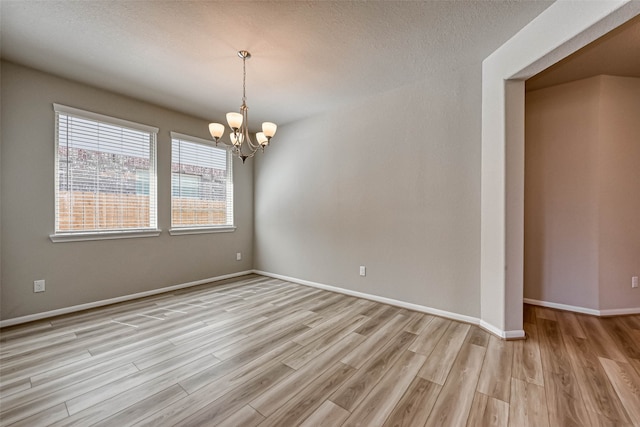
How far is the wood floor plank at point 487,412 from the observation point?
1.38m

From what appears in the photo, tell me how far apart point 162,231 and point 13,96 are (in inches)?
78.4

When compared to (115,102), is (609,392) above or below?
below

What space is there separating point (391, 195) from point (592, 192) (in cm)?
222

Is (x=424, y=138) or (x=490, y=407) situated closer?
(x=490, y=407)

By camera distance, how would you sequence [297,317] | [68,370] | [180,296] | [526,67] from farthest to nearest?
1. [180,296]
2. [297,317]
3. [526,67]
4. [68,370]

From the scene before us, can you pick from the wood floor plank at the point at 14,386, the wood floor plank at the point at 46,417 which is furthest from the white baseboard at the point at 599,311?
the wood floor plank at the point at 14,386

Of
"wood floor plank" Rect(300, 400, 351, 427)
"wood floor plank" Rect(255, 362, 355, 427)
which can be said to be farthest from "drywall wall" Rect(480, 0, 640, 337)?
"wood floor plank" Rect(300, 400, 351, 427)

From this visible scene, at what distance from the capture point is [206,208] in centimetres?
425

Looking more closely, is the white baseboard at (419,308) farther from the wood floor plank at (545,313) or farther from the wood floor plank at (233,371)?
the wood floor plank at (233,371)

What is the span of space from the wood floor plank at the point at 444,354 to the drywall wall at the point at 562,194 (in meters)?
1.50

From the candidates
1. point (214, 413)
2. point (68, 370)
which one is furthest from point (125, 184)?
point (214, 413)

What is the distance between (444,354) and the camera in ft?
Result: 6.77

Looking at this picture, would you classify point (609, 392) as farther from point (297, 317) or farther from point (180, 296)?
point (180, 296)

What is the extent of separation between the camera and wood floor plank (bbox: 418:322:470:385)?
1798 mm
